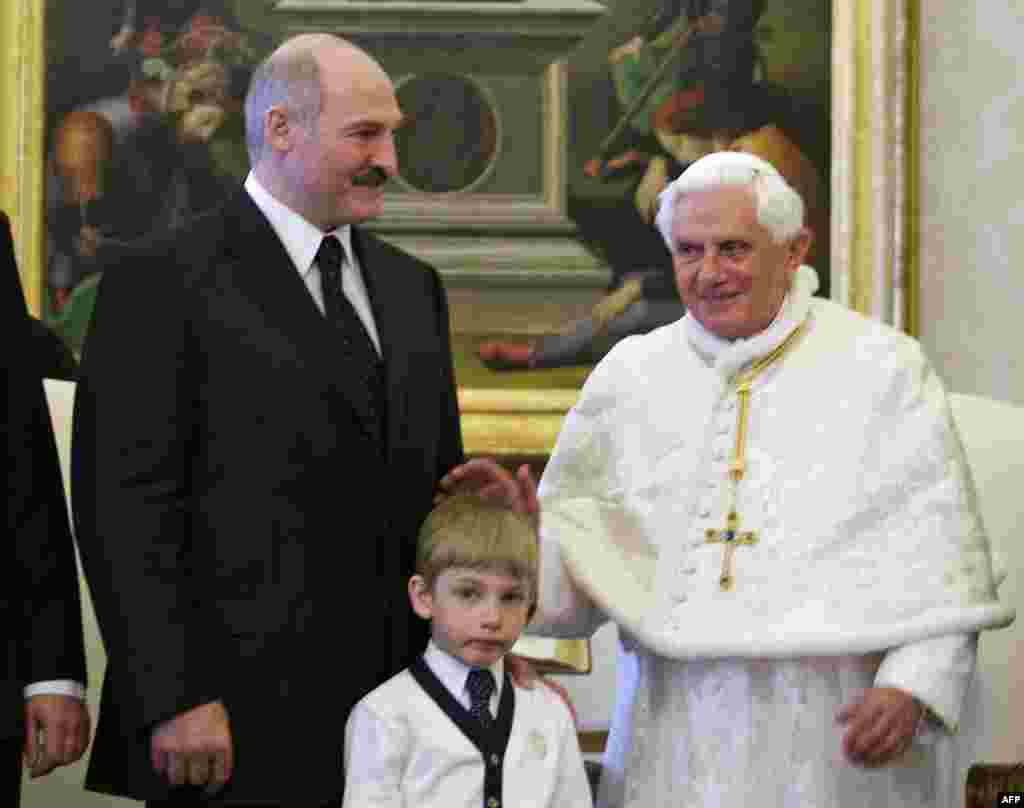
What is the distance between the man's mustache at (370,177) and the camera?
13.3 feet

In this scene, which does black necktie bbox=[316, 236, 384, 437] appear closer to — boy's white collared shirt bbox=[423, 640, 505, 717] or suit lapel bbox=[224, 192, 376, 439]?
suit lapel bbox=[224, 192, 376, 439]

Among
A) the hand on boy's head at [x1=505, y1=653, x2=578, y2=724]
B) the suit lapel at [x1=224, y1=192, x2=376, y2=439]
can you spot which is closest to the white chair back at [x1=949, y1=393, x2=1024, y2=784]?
the hand on boy's head at [x1=505, y1=653, x2=578, y2=724]

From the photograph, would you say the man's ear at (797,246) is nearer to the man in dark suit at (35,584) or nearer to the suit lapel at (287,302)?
the suit lapel at (287,302)

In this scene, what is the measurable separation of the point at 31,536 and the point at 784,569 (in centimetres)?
148

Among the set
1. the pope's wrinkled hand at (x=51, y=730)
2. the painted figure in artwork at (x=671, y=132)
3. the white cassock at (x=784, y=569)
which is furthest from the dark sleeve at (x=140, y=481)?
the painted figure in artwork at (x=671, y=132)

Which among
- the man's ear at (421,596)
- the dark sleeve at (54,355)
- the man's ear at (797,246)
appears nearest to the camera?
the man's ear at (421,596)

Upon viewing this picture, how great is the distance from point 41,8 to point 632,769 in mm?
3222

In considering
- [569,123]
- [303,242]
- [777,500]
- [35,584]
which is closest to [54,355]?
[569,123]

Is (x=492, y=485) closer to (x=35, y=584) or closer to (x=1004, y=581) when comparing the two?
(x=35, y=584)

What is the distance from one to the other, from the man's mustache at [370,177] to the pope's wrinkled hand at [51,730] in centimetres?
114

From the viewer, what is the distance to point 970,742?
4.43 metres

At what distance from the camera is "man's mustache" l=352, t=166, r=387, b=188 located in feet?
13.3

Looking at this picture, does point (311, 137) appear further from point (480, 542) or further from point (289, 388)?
point (480, 542)

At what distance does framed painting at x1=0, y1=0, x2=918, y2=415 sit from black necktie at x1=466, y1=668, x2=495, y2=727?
227 centimetres
